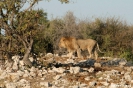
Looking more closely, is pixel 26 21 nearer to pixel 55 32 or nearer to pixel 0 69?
pixel 0 69

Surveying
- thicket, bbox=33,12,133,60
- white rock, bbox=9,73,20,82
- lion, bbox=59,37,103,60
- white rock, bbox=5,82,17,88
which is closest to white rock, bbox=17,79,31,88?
white rock, bbox=5,82,17,88

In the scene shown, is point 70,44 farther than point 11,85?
Yes

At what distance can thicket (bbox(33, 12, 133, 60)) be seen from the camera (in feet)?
103

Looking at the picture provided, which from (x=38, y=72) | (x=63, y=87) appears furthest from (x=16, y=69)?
(x=63, y=87)

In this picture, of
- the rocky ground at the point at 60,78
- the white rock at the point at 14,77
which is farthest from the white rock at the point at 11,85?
the white rock at the point at 14,77

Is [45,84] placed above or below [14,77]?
below

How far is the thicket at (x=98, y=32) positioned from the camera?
1235 inches

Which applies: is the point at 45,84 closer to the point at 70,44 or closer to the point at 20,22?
the point at 20,22

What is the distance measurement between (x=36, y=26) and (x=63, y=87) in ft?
11.0

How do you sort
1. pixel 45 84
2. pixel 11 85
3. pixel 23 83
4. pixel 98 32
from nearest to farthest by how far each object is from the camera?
pixel 45 84, pixel 11 85, pixel 23 83, pixel 98 32

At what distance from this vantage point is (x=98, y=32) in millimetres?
32844

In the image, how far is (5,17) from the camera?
14211 millimetres

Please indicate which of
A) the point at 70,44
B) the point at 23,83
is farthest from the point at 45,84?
the point at 70,44

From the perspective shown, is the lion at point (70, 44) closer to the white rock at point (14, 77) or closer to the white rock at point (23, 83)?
the white rock at point (14, 77)
